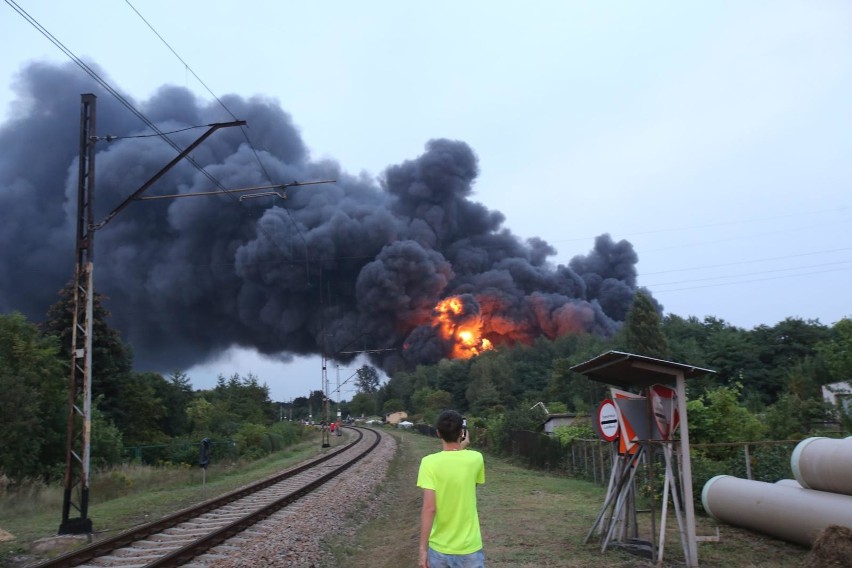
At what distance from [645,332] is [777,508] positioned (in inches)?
2047

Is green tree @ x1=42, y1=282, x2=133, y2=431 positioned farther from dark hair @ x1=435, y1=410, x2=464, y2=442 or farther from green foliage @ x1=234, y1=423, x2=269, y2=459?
dark hair @ x1=435, y1=410, x2=464, y2=442

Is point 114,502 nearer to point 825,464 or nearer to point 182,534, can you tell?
→ point 182,534

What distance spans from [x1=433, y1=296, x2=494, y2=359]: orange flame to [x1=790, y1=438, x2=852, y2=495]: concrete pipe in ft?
227

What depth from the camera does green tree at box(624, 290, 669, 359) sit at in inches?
2280

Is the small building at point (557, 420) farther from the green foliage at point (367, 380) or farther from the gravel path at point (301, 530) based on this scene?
the green foliage at point (367, 380)

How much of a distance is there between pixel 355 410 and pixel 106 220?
11912cm

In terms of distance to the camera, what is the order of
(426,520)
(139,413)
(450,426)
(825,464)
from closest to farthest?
(426,520) < (450,426) < (825,464) < (139,413)

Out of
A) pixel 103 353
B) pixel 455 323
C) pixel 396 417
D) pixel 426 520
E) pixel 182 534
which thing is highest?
pixel 455 323

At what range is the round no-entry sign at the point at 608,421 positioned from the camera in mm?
8648

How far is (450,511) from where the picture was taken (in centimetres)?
444

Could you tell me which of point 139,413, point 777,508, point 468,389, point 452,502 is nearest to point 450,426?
point 452,502

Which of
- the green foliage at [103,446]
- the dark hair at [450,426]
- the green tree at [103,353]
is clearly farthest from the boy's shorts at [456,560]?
the green tree at [103,353]

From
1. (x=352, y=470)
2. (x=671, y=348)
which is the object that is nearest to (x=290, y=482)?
→ (x=352, y=470)

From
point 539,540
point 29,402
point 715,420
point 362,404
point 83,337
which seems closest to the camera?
point 539,540
